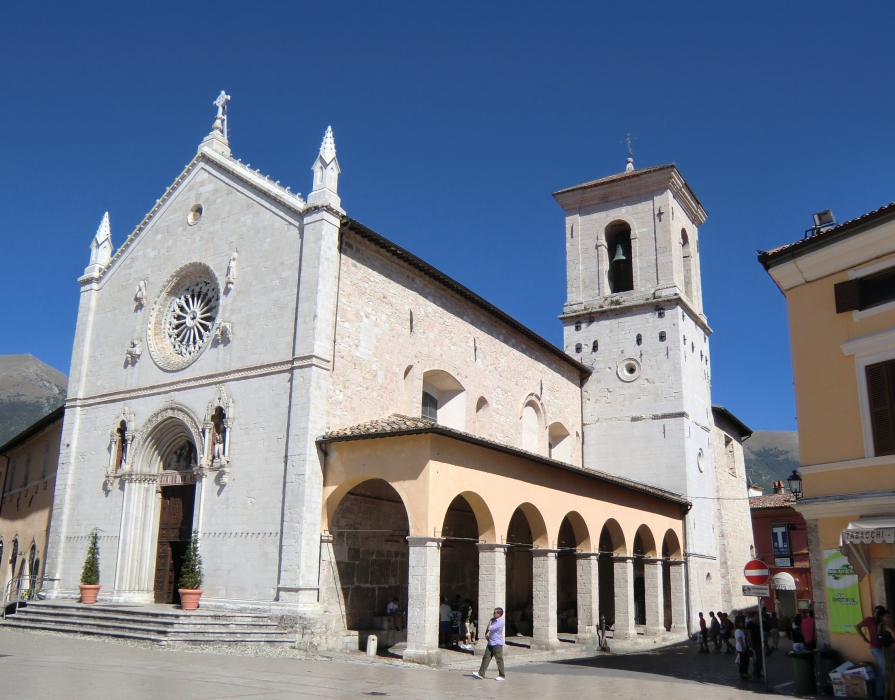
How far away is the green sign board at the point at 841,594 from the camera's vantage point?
13.2m

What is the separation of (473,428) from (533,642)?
21.8ft

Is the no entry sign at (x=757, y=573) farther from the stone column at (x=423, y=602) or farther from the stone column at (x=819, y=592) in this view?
the stone column at (x=423, y=602)

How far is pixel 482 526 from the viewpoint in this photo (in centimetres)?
1917

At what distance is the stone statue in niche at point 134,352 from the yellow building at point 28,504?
5845 millimetres

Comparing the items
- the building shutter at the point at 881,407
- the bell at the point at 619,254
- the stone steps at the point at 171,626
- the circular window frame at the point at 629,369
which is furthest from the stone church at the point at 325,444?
the building shutter at the point at 881,407

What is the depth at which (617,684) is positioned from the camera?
1433 cm

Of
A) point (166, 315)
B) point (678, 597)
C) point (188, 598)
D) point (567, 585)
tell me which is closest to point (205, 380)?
point (166, 315)

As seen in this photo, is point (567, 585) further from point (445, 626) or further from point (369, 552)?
point (369, 552)

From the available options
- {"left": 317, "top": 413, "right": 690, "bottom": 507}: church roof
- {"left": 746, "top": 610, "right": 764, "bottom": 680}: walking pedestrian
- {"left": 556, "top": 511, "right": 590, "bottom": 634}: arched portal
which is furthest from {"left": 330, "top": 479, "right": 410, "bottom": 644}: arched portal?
{"left": 746, "top": 610, "right": 764, "bottom": 680}: walking pedestrian

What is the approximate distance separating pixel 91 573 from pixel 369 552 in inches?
301

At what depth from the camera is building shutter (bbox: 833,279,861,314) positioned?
1429cm

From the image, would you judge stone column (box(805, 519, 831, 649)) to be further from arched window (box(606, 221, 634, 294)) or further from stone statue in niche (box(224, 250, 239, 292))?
arched window (box(606, 221, 634, 294))

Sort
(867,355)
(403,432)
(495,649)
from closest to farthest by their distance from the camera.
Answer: (867,355)
(495,649)
(403,432)

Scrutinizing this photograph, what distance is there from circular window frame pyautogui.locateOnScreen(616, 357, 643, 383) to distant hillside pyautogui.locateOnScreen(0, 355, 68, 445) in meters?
136
